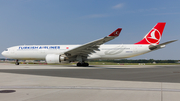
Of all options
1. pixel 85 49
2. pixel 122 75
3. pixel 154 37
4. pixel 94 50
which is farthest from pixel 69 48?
pixel 122 75

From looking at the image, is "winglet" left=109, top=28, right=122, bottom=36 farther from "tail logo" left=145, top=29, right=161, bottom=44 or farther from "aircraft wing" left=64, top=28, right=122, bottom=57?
"tail logo" left=145, top=29, right=161, bottom=44

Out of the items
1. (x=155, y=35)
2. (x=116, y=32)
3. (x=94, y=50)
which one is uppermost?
(x=155, y=35)

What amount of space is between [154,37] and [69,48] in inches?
537

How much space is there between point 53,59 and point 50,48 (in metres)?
5.43

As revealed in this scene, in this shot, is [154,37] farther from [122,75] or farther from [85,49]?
[122,75]

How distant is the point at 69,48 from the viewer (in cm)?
2616

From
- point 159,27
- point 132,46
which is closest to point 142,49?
point 132,46

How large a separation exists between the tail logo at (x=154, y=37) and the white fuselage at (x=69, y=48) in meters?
1.55

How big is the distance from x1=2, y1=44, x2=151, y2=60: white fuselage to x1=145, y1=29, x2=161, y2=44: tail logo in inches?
61.2

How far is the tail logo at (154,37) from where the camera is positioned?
25.7 meters

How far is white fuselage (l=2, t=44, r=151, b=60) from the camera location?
2486 cm

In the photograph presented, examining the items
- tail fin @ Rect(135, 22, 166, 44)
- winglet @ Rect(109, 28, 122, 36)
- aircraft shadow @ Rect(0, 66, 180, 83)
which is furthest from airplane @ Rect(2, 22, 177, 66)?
aircraft shadow @ Rect(0, 66, 180, 83)

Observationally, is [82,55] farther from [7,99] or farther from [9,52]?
[7,99]

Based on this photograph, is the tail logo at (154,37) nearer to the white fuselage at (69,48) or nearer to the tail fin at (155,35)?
the tail fin at (155,35)
